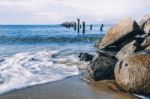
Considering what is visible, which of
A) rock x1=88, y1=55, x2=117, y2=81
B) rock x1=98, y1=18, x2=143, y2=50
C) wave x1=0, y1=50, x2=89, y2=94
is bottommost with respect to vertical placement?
wave x1=0, y1=50, x2=89, y2=94

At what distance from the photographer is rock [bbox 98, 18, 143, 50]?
16078mm

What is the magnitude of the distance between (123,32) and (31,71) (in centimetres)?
611

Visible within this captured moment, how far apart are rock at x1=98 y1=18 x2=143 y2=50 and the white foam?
104 inches

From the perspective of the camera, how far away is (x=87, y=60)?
15.4m

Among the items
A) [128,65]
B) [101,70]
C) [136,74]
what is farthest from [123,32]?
[136,74]

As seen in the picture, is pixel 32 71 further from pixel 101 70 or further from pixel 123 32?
pixel 123 32

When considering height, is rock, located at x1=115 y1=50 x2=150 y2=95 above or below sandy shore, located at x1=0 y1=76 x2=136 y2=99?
above

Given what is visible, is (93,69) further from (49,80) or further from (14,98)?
(14,98)

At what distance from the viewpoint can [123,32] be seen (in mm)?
16312

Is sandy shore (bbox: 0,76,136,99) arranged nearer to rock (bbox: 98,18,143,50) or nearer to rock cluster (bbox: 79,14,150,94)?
rock cluster (bbox: 79,14,150,94)

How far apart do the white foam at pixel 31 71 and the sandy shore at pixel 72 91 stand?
52 centimetres

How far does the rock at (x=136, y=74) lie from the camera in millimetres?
8555

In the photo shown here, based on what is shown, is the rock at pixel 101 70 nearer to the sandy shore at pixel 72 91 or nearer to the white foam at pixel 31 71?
the sandy shore at pixel 72 91

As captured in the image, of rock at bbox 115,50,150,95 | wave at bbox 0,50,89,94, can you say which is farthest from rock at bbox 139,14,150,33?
rock at bbox 115,50,150,95
